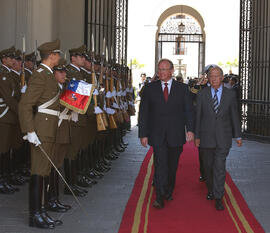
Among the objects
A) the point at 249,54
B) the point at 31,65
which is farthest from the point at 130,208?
the point at 249,54

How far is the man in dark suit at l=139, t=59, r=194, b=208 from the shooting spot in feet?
19.2

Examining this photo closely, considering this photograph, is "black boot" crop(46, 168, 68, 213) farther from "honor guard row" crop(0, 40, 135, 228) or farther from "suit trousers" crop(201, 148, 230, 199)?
"suit trousers" crop(201, 148, 230, 199)

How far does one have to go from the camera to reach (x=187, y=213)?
18.3ft

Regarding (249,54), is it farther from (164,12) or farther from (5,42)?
(164,12)

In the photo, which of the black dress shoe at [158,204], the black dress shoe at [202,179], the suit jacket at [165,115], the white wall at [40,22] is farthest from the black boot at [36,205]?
the white wall at [40,22]

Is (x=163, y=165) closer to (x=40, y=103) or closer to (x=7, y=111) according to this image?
(x=40, y=103)

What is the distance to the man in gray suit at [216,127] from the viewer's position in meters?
5.88

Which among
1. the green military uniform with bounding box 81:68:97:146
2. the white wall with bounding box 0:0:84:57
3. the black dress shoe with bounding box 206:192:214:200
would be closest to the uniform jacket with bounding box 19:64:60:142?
the green military uniform with bounding box 81:68:97:146

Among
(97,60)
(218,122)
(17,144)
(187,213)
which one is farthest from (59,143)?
(97,60)

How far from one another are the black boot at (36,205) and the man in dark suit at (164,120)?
1.42 metres

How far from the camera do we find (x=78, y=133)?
6383 millimetres

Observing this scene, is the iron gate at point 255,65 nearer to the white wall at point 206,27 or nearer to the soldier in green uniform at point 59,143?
the soldier in green uniform at point 59,143

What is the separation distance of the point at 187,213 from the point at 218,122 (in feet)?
3.63

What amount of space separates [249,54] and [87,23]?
14.1 ft
